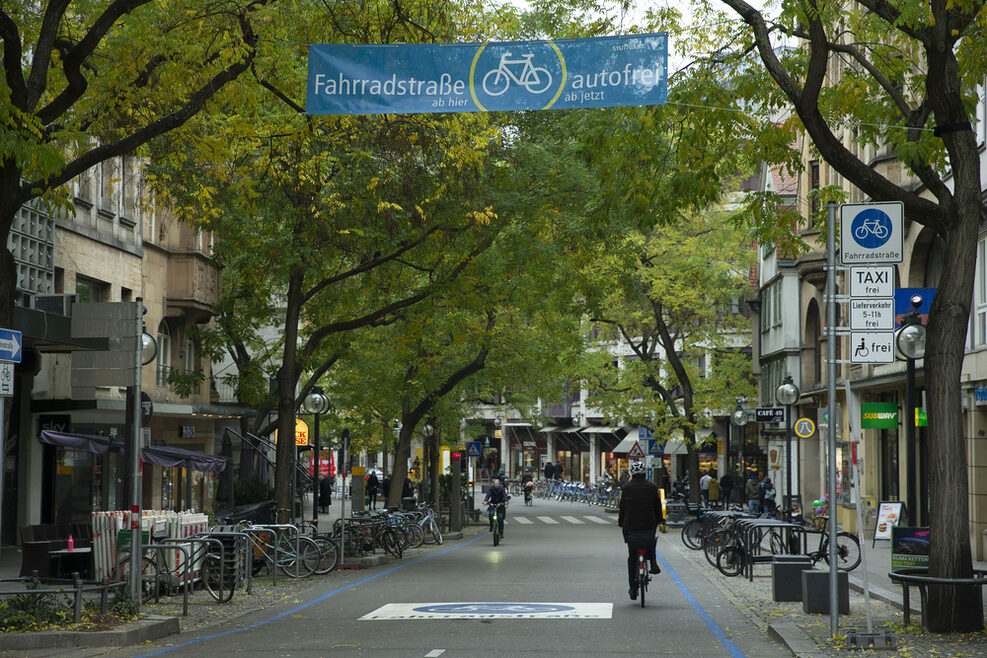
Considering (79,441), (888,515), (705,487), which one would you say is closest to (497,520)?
(888,515)

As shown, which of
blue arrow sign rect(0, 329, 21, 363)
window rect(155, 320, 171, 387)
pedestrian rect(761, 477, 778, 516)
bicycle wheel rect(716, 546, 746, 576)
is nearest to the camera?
blue arrow sign rect(0, 329, 21, 363)

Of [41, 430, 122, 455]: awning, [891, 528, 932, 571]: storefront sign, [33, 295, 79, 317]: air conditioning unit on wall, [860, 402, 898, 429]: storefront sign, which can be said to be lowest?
[891, 528, 932, 571]: storefront sign

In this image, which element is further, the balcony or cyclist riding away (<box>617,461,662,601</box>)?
the balcony

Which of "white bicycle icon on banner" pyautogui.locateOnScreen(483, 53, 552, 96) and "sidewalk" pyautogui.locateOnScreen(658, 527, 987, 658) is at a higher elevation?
"white bicycle icon on banner" pyautogui.locateOnScreen(483, 53, 552, 96)

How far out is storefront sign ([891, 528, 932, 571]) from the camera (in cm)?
1502

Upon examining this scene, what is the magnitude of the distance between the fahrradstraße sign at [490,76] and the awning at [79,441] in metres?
11.3

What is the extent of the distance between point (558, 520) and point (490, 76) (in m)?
39.6

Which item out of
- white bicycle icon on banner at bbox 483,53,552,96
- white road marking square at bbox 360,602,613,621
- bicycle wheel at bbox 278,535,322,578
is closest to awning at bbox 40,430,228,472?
bicycle wheel at bbox 278,535,322,578

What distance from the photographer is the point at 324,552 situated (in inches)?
915

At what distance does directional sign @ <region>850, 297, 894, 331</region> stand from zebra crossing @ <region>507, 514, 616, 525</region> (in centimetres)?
3599

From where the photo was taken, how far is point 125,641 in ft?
42.7

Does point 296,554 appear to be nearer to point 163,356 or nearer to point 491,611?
point 491,611

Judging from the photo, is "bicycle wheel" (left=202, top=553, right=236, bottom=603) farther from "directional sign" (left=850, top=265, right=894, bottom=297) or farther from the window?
the window

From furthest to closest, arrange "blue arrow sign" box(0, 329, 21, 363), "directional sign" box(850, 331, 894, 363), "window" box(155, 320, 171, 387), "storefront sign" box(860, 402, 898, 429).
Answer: "window" box(155, 320, 171, 387)
"storefront sign" box(860, 402, 898, 429)
"blue arrow sign" box(0, 329, 21, 363)
"directional sign" box(850, 331, 894, 363)
